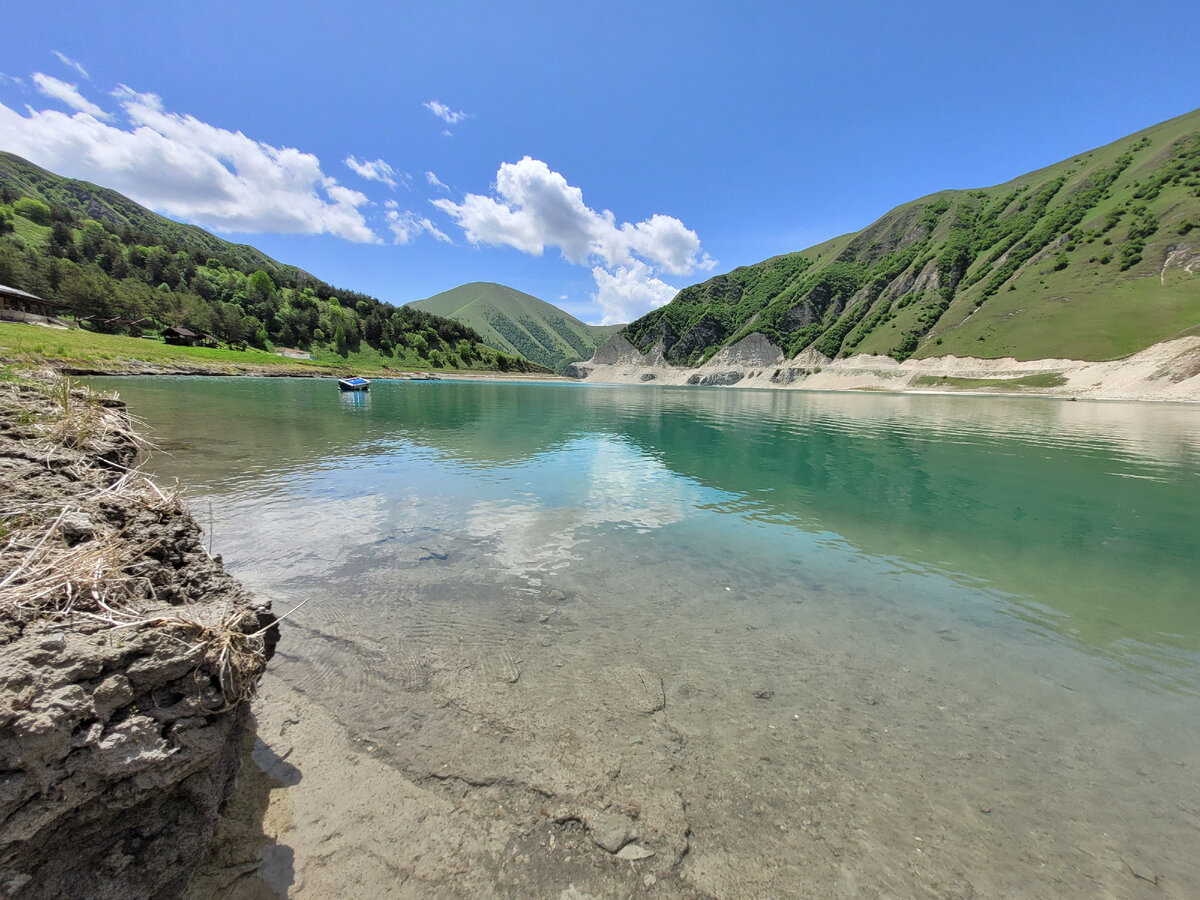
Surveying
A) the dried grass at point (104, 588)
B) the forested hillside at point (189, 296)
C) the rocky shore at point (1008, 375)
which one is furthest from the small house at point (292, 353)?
the rocky shore at point (1008, 375)

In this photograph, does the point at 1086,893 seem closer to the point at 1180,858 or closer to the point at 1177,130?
the point at 1180,858

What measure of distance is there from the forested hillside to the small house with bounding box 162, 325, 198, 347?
359 cm

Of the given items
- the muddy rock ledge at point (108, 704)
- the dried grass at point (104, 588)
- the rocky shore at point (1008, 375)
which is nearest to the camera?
the muddy rock ledge at point (108, 704)

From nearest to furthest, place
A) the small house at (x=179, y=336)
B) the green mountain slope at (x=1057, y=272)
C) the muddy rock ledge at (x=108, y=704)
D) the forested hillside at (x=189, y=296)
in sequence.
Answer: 1. the muddy rock ledge at (x=108, y=704)
2. the forested hillside at (x=189, y=296)
3. the small house at (x=179, y=336)
4. the green mountain slope at (x=1057, y=272)

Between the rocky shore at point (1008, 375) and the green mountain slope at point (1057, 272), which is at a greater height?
the green mountain slope at point (1057, 272)

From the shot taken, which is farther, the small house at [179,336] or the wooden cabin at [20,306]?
the small house at [179,336]

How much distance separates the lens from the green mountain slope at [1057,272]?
3799 inches

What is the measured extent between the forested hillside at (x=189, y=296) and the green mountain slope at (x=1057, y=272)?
145703mm

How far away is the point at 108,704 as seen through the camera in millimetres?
2635

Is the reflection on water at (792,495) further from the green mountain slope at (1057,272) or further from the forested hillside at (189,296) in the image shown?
the green mountain slope at (1057,272)

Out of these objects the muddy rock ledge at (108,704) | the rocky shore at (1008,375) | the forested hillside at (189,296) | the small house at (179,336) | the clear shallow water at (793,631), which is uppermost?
the forested hillside at (189,296)

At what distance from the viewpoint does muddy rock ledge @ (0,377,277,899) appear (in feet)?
7.69

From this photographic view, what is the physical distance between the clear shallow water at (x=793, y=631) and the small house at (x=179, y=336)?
107859 millimetres

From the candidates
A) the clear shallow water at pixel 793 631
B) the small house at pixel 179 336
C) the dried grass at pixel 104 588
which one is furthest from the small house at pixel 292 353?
the dried grass at pixel 104 588
